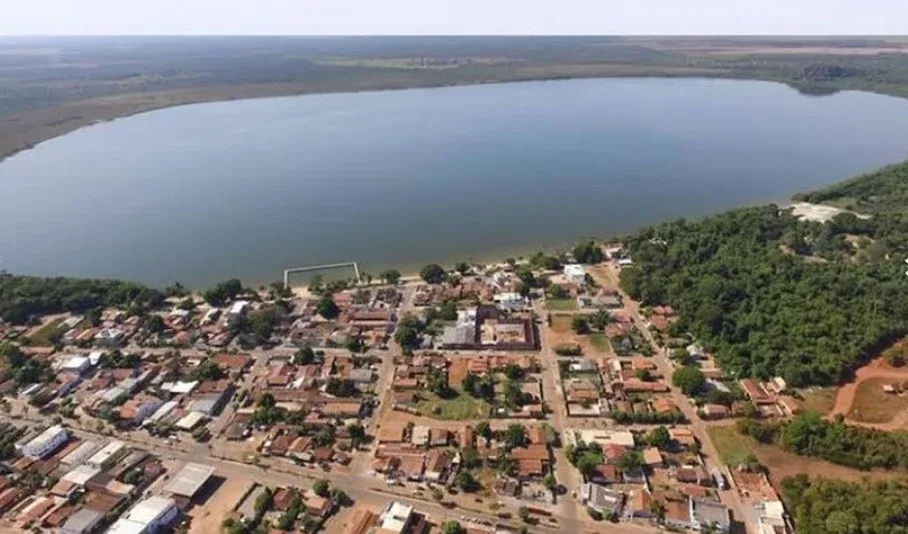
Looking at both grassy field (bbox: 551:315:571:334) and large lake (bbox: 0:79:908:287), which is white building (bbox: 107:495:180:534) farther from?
large lake (bbox: 0:79:908:287)

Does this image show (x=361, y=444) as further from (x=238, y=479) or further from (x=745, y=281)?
(x=745, y=281)

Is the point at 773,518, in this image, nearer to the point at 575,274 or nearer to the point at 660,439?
the point at 660,439

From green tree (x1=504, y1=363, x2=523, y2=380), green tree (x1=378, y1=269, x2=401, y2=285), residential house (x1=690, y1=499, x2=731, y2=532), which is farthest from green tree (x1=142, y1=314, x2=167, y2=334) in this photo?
residential house (x1=690, y1=499, x2=731, y2=532)

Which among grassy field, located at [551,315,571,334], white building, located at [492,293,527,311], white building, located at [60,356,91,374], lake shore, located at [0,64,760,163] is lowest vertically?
white building, located at [60,356,91,374]

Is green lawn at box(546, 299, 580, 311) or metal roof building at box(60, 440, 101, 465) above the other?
green lawn at box(546, 299, 580, 311)

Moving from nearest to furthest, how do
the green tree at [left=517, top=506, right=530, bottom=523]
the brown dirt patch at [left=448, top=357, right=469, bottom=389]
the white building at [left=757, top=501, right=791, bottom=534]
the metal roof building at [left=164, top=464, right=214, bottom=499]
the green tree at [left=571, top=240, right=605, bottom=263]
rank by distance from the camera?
the white building at [left=757, top=501, right=791, bottom=534]
the green tree at [left=517, top=506, right=530, bottom=523]
the metal roof building at [left=164, top=464, right=214, bottom=499]
the brown dirt patch at [left=448, top=357, right=469, bottom=389]
the green tree at [left=571, top=240, right=605, bottom=263]

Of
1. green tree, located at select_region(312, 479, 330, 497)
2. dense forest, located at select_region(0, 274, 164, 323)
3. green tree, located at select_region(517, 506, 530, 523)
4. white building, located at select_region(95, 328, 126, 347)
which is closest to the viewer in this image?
green tree, located at select_region(517, 506, 530, 523)

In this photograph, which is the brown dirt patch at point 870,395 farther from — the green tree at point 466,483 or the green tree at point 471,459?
the green tree at point 466,483

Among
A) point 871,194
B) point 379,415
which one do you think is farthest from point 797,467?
point 871,194
